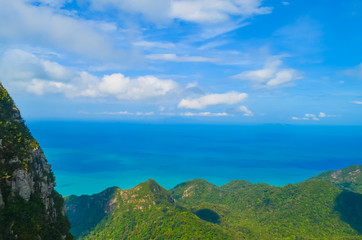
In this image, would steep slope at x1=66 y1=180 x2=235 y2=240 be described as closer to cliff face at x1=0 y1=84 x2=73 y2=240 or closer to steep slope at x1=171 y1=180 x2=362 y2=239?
steep slope at x1=171 y1=180 x2=362 y2=239

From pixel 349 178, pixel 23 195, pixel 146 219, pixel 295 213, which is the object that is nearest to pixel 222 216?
pixel 295 213

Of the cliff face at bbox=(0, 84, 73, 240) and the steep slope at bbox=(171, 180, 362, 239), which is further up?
the cliff face at bbox=(0, 84, 73, 240)

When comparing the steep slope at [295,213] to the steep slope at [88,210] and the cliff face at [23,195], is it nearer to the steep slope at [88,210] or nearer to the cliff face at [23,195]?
the steep slope at [88,210]

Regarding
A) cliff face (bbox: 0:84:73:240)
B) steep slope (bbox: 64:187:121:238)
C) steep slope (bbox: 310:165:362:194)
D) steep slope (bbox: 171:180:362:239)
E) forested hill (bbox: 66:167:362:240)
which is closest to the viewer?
cliff face (bbox: 0:84:73:240)

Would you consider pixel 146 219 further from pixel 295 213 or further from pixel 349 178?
pixel 349 178

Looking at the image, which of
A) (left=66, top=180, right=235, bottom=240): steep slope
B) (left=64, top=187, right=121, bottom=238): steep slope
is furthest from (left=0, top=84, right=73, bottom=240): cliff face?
(left=64, top=187, right=121, bottom=238): steep slope

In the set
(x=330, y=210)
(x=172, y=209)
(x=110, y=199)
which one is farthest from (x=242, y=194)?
(x=110, y=199)

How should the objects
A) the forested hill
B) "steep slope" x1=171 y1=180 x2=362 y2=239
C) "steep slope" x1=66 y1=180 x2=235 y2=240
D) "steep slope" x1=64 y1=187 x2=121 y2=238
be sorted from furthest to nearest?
1. "steep slope" x1=64 y1=187 x2=121 y2=238
2. "steep slope" x1=171 y1=180 x2=362 y2=239
3. the forested hill
4. "steep slope" x1=66 y1=180 x2=235 y2=240
